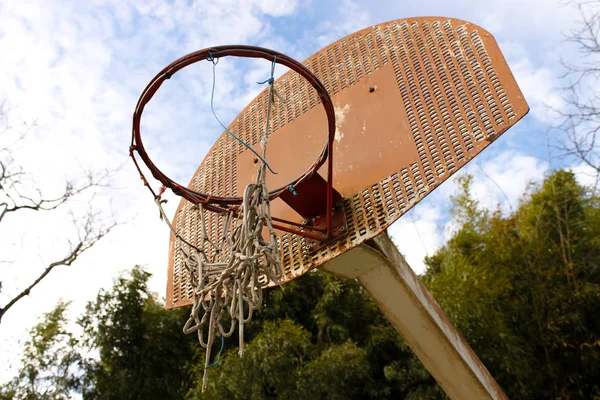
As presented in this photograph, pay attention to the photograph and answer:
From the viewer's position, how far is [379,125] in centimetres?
227

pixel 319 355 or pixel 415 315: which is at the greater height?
pixel 319 355

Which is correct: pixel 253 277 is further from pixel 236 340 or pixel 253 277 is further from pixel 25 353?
pixel 25 353

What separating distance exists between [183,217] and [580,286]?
10.2 feet

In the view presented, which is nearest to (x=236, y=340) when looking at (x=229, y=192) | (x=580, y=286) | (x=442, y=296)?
(x=442, y=296)

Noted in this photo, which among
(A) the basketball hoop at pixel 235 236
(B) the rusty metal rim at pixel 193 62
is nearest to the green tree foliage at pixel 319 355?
(A) the basketball hoop at pixel 235 236

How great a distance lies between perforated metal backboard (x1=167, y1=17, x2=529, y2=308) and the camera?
198cm

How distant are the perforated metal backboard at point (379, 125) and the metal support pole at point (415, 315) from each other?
168 mm

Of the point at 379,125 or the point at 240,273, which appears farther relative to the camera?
the point at 379,125

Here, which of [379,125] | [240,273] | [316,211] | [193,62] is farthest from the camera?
[379,125]

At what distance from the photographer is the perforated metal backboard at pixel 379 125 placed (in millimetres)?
1976

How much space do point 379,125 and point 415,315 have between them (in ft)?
2.50

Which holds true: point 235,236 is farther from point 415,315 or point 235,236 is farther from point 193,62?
point 415,315

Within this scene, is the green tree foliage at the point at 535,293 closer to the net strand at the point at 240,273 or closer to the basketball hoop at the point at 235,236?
the basketball hoop at the point at 235,236

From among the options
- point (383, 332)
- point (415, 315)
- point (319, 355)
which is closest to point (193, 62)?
point (415, 315)
